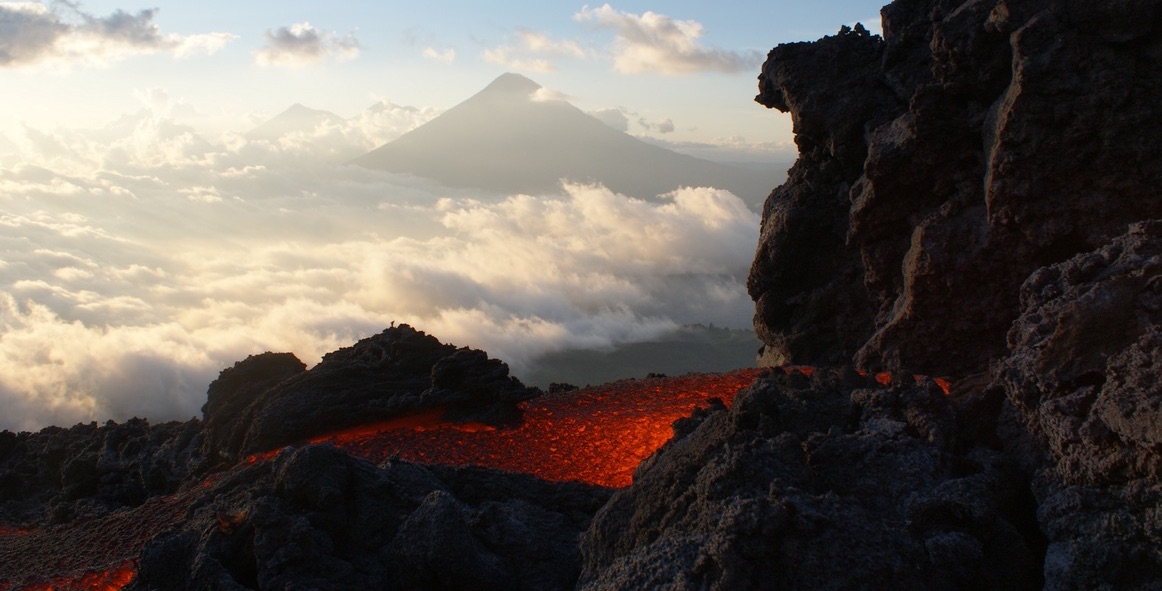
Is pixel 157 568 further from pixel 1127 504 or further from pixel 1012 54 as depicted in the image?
pixel 1012 54

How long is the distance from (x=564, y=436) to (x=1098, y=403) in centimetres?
1072

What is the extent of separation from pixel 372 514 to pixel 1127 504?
7384 millimetres

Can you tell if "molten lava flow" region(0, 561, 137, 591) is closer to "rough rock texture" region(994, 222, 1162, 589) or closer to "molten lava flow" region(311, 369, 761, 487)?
"molten lava flow" region(311, 369, 761, 487)

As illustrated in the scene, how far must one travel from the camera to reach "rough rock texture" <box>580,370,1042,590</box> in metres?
7.14

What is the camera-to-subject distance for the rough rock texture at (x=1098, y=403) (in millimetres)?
7109

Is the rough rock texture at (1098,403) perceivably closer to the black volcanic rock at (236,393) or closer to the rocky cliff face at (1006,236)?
the rocky cliff face at (1006,236)

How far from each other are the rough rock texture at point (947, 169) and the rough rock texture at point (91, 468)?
1459cm

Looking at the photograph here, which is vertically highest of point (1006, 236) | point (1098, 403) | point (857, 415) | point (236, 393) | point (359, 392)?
point (1006, 236)

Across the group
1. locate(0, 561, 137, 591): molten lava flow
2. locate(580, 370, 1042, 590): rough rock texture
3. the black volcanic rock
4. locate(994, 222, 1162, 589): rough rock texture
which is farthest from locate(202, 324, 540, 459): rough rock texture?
locate(994, 222, 1162, 589): rough rock texture

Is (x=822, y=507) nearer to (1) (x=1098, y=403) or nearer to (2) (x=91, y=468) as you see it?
(1) (x=1098, y=403)

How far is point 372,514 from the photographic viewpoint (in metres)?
9.95

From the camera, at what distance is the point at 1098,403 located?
26.0ft

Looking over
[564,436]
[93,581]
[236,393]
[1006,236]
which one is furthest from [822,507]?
[236,393]

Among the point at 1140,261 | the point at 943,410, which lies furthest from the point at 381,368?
the point at 1140,261
